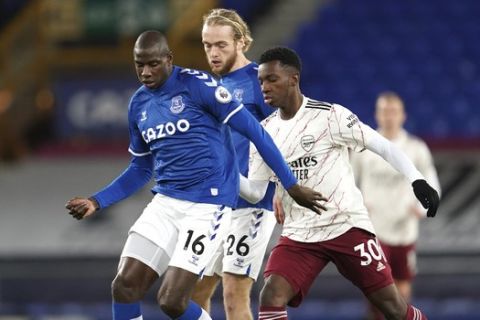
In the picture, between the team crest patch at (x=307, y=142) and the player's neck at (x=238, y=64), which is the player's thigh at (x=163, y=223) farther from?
the player's neck at (x=238, y=64)

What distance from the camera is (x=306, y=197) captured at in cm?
655

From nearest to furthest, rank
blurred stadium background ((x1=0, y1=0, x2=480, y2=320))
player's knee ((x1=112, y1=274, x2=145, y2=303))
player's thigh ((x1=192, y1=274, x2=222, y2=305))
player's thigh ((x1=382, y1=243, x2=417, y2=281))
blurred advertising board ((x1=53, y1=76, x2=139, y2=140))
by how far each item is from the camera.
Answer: player's knee ((x1=112, y1=274, x2=145, y2=303)), player's thigh ((x1=192, y1=274, x2=222, y2=305)), player's thigh ((x1=382, y1=243, x2=417, y2=281)), blurred stadium background ((x1=0, y1=0, x2=480, y2=320)), blurred advertising board ((x1=53, y1=76, x2=139, y2=140))

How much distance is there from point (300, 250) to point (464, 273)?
23.3ft

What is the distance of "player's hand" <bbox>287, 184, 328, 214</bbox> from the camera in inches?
258

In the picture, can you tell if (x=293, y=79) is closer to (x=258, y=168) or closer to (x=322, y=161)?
(x=322, y=161)

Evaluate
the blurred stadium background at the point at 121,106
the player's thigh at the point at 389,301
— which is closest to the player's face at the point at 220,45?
the player's thigh at the point at 389,301

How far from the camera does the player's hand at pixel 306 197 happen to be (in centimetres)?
655

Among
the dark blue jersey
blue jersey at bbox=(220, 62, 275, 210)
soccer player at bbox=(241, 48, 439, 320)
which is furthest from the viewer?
blue jersey at bbox=(220, 62, 275, 210)

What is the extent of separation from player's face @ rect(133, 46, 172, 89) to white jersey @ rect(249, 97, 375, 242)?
29.6 inches

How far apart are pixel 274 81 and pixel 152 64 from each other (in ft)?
2.29

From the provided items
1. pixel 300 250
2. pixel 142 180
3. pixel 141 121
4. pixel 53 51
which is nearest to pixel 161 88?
pixel 141 121

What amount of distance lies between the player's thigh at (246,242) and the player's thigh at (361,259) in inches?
26.1

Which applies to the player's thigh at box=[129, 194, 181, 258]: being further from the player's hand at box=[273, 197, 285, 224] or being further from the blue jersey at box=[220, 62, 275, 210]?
the blue jersey at box=[220, 62, 275, 210]

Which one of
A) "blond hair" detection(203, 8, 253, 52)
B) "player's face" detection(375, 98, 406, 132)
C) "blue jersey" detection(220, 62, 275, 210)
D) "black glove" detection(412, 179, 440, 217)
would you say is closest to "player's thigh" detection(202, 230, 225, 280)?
"blue jersey" detection(220, 62, 275, 210)
